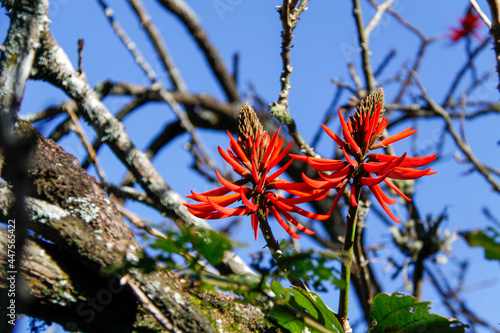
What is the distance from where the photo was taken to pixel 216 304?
2.99 ft

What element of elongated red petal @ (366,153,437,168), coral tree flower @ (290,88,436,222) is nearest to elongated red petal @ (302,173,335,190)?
coral tree flower @ (290,88,436,222)

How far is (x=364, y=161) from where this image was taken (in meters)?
0.85

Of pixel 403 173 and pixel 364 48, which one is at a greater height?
pixel 364 48

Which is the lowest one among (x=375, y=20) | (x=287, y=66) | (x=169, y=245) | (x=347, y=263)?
(x=169, y=245)

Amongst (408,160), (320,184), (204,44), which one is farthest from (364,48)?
(204,44)

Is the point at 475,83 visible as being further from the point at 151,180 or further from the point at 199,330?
the point at 199,330

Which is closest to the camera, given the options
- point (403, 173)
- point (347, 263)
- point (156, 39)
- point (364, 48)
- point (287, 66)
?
point (347, 263)

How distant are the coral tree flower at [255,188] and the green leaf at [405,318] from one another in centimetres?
23

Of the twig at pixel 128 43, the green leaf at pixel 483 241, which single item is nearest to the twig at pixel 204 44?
the twig at pixel 128 43

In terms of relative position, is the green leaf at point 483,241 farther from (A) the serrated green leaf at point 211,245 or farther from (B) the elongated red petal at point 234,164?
(B) the elongated red petal at point 234,164

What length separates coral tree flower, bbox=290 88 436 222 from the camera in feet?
2.59

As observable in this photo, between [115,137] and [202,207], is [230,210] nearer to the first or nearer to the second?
[202,207]

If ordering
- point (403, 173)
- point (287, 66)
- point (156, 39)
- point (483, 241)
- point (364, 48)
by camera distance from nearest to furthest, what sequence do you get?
point (483, 241) < point (403, 173) < point (287, 66) < point (364, 48) < point (156, 39)

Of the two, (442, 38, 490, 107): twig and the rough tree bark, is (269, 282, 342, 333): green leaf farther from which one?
(442, 38, 490, 107): twig
